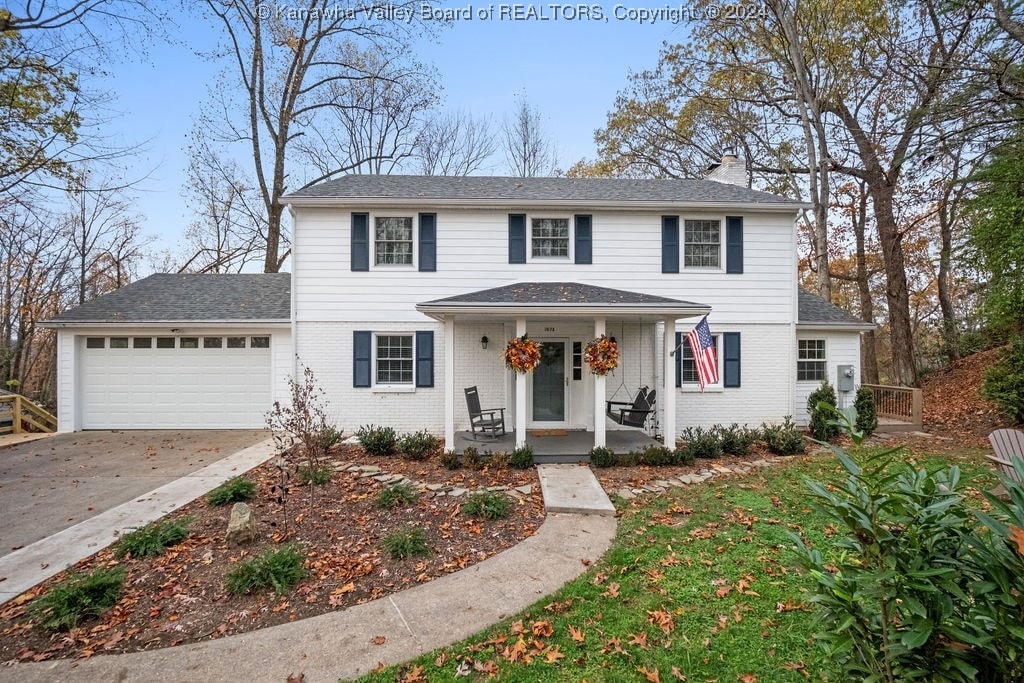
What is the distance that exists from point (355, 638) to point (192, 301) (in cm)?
1101

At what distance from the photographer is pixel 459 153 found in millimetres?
19719

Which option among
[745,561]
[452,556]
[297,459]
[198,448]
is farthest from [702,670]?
[198,448]

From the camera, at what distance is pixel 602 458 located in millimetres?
7211

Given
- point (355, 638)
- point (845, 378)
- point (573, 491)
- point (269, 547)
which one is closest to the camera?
point (355, 638)

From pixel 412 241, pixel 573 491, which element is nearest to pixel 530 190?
pixel 412 241

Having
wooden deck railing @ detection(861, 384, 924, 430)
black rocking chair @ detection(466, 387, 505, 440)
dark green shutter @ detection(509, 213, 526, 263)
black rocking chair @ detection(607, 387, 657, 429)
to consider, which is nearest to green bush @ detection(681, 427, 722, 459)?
black rocking chair @ detection(607, 387, 657, 429)

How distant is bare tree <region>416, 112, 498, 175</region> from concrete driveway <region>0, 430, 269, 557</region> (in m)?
14.1

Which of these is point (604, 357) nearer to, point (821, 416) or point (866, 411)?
point (821, 416)

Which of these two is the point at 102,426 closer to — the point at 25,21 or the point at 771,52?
the point at 25,21

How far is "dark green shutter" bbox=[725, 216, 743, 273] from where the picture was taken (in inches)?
385

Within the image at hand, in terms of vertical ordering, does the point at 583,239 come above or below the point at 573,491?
above

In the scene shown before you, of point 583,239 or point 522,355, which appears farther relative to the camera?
point 583,239

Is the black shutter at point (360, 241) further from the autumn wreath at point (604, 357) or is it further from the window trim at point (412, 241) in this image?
the autumn wreath at point (604, 357)

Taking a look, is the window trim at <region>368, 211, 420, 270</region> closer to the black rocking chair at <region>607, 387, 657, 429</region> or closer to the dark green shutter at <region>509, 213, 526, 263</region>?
the dark green shutter at <region>509, 213, 526, 263</region>
